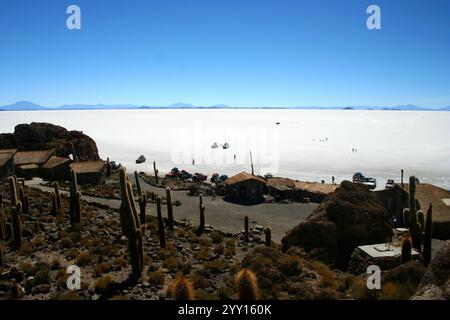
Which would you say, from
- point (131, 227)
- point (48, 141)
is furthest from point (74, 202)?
point (48, 141)

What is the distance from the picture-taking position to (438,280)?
1086cm

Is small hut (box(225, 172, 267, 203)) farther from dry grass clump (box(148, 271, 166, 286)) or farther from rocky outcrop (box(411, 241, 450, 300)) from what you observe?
rocky outcrop (box(411, 241, 450, 300))

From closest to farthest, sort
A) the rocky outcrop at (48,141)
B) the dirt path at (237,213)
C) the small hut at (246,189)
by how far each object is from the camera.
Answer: the dirt path at (237,213)
the small hut at (246,189)
the rocky outcrop at (48,141)

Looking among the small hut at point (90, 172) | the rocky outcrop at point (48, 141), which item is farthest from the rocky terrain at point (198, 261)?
the rocky outcrop at point (48, 141)

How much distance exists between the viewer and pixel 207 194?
5062cm

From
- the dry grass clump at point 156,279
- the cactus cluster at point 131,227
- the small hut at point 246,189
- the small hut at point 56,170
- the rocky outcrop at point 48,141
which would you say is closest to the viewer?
the dry grass clump at point 156,279

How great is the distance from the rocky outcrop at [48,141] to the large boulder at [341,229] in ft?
155

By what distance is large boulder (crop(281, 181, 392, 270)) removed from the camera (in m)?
23.9

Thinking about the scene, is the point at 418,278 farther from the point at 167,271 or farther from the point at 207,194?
the point at 207,194

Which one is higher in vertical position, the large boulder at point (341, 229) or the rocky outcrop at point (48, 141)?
the rocky outcrop at point (48, 141)

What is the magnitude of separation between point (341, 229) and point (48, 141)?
54060mm

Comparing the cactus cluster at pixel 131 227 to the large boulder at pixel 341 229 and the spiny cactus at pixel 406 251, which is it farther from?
the spiny cactus at pixel 406 251

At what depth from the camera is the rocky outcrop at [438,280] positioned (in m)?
10.2
